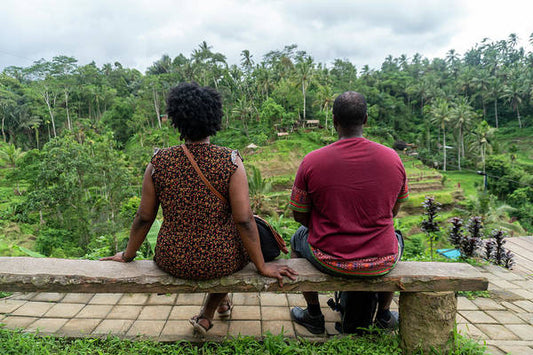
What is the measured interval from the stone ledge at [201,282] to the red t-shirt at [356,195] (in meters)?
0.17

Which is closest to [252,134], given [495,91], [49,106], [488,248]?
[49,106]

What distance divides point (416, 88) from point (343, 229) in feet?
163

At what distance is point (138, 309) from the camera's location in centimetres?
252

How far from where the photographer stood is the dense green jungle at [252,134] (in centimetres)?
1608

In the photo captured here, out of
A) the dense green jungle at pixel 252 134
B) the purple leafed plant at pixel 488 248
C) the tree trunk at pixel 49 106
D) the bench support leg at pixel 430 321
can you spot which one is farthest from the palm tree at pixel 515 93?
the tree trunk at pixel 49 106

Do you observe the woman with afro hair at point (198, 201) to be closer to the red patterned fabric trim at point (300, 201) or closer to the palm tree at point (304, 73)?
the red patterned fabric trim at point (300, 201)

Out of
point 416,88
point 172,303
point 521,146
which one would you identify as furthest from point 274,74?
point 172,303

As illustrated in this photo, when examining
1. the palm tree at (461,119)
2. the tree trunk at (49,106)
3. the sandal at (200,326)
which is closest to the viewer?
the sandal at (200,326)

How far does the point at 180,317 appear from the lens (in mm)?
2416

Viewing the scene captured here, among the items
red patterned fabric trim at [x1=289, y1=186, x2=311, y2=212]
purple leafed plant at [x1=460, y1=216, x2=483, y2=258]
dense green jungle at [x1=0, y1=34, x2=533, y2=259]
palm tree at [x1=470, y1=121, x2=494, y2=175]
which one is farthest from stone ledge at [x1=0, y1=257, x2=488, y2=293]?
palm tree at [x1=470, y1=121, x2=494, y2=175]

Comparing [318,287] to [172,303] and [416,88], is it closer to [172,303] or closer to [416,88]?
[172,303]

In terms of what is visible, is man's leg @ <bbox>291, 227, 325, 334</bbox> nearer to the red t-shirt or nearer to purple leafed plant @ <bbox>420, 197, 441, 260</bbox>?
the red t-shirt

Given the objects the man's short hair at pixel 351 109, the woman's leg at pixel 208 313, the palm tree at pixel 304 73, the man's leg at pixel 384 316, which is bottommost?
the man's leg at pixel 384 316

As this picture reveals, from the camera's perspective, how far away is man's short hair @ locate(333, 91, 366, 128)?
182 centimetres
